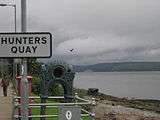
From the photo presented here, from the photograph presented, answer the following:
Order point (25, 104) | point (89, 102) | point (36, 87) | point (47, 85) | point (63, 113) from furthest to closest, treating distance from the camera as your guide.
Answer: point (36, 87)
point (47, 85)
point (89, 102)
point (63, 113)
point (25, 104)

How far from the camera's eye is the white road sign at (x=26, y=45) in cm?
914

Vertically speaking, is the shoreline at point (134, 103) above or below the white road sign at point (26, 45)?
below

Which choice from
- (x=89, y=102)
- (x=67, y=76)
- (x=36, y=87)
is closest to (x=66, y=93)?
(x=67, y=76)

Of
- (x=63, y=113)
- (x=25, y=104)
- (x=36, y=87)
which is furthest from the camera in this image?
(x=36, y=87)

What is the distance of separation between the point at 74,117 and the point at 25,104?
9.26ft

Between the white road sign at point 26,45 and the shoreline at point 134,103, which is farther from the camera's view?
the shoreline at point 134,103

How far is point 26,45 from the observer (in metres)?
9.20

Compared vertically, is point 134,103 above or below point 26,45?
below

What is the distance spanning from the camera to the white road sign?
914cm

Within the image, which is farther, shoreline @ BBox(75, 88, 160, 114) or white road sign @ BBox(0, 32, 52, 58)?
shoreline @ BBox(75, 88, 160, 114)

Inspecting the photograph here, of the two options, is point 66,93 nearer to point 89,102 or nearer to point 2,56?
point 89,102

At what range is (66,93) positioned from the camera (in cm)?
1781

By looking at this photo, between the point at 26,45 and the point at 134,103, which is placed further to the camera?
the point at 134,103

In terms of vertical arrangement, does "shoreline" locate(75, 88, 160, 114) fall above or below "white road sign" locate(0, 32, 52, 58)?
below
